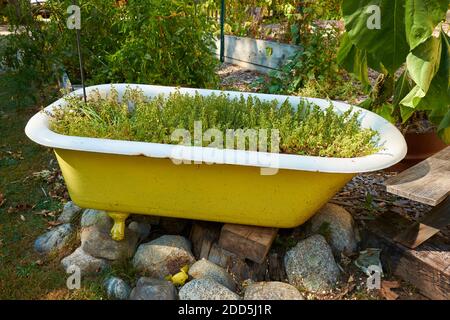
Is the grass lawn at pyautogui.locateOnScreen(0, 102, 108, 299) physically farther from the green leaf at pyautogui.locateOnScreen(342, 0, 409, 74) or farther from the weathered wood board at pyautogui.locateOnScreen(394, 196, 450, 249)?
the green leaf at pyautogui.locateOnScreen(342, 0, 409, 74)

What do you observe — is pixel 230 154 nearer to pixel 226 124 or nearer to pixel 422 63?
pixel 226 124

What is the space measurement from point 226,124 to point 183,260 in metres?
0.69

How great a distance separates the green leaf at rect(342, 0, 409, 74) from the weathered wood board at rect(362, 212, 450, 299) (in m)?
0.80

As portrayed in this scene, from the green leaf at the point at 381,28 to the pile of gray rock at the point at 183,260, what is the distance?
2.80 ft

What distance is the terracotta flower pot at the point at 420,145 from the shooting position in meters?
2.56

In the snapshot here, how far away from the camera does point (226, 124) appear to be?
1.97 m

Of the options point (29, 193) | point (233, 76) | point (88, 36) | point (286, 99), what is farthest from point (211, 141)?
point (233, 76)

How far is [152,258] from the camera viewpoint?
199cm

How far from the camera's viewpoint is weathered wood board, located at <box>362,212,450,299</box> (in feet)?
5.82

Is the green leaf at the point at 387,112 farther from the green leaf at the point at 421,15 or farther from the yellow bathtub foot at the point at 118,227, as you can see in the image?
the yellow bathtub foot at the point at 118,227

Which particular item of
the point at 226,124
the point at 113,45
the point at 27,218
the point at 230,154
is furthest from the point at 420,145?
the point at 113,45

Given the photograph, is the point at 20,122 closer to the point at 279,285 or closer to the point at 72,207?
the point at 72,207

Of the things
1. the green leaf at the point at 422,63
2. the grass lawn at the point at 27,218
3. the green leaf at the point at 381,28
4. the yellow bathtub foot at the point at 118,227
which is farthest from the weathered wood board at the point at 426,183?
the grass lawn at the point at 27,218
